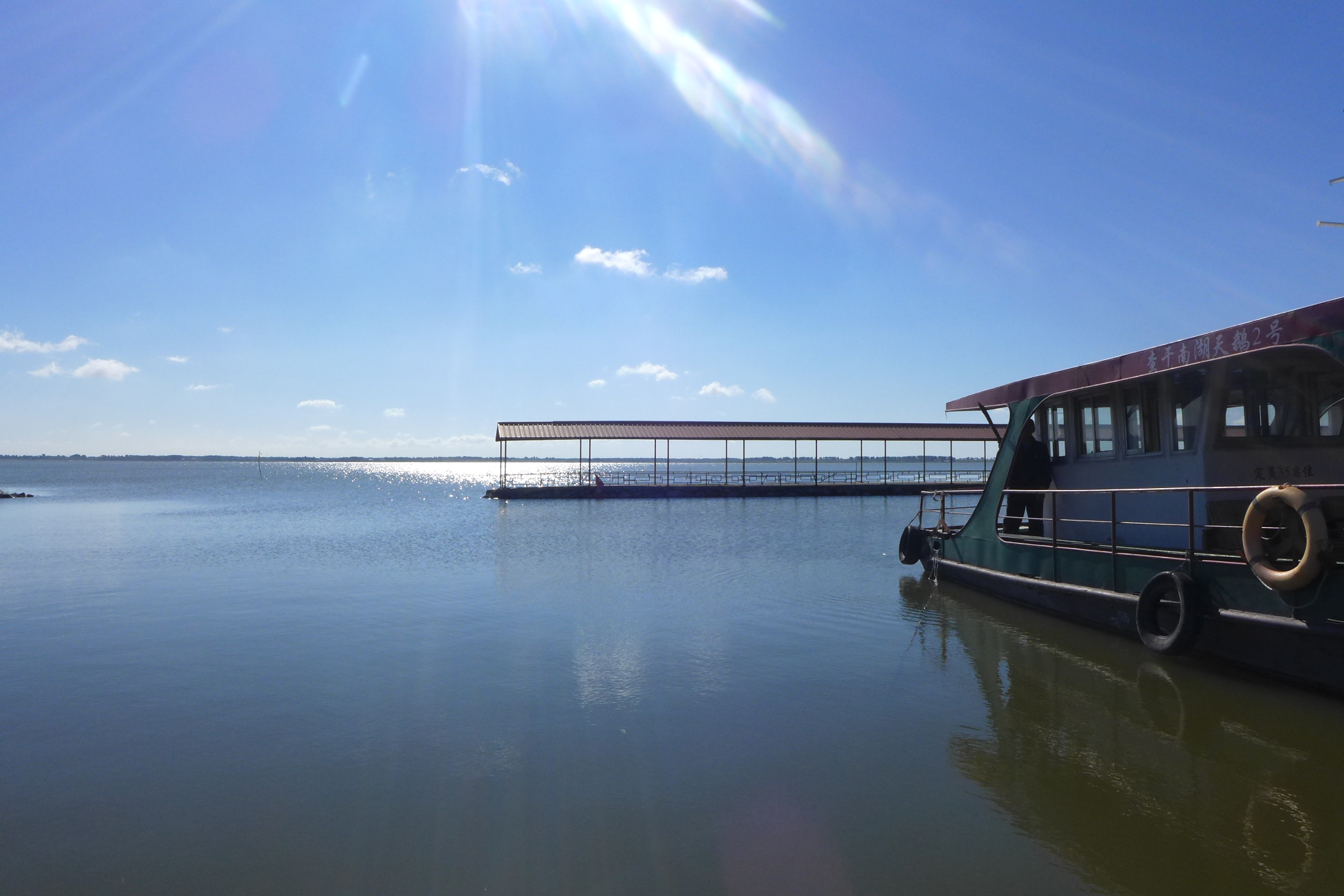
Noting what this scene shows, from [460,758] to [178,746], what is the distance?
248 cm

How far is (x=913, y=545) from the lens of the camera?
1611cm

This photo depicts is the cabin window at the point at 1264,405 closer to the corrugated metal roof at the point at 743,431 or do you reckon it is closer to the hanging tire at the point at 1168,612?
the hanging tire at the point at 1168,612

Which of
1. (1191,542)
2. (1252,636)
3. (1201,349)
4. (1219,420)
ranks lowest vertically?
(1252,636)

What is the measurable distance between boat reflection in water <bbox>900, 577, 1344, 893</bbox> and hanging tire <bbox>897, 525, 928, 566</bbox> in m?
6.42

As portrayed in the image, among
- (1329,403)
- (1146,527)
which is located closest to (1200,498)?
(1146,527)

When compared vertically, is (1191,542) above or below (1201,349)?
below

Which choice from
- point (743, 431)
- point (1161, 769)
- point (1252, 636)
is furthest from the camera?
point (743, 431)

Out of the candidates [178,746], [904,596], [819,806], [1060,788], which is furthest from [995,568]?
[178,746]

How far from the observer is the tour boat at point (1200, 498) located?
698cm

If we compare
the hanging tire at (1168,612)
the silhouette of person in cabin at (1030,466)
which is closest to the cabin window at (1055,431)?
the silhouette of person in cabin at (1030,466)

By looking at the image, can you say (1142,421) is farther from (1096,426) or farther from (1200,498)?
(1200,498)

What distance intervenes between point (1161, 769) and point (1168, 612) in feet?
10.5

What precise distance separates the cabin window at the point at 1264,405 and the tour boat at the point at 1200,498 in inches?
0.6

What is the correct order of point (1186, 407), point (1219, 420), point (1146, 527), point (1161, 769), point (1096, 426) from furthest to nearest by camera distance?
point (1096, 426)
point (1146, 527)
point (1186, 407)
point (1219, 420)
point (1161, 769)
